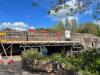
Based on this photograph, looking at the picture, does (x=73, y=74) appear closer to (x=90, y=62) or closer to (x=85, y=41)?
(x=90, y=62)

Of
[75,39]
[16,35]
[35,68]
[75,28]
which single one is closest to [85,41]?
[75,39]

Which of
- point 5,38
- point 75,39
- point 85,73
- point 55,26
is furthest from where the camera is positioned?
point 55,26

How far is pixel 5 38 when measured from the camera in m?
30.1

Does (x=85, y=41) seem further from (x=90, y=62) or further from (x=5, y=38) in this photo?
(x=90, y=62)

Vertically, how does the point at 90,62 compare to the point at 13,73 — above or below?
above

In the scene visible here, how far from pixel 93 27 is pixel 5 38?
3014 cm

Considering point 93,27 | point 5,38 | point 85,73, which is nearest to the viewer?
point 85,73

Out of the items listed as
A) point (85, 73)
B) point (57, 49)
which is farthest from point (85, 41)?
point (85, 73)

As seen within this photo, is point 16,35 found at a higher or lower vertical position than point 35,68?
higher

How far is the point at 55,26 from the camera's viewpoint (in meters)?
61.7

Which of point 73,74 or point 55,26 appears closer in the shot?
point 73,74

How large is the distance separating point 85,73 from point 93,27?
158ft

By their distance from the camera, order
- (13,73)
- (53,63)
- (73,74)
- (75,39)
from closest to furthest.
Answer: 1. (73,74)
2. (53,63)
3. (13,73)
4. (75,39)

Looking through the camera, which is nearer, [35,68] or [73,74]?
[73,74]
